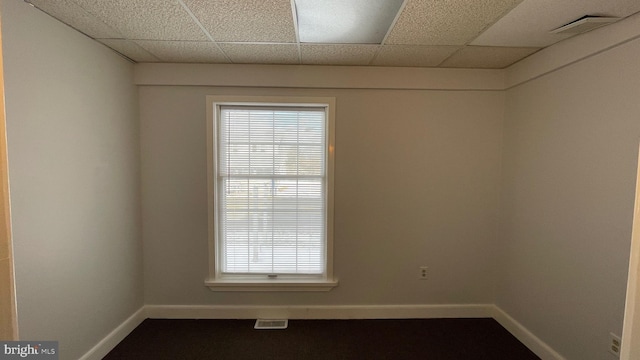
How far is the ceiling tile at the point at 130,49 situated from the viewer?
78.8 inches

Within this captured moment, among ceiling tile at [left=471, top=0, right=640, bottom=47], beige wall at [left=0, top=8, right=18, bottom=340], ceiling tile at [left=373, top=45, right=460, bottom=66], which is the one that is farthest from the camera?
ceiling tile at [left=373, top=45, right=460, bottom=66]

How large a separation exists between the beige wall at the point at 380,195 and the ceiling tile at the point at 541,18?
2.07 ft

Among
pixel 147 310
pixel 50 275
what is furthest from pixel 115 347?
pixel 50 275

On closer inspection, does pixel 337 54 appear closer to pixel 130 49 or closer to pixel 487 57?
pixel 487 57

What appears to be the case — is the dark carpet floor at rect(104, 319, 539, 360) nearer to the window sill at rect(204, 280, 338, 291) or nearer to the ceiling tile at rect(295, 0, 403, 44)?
the window sill at rect(204, 280, 338, 291)

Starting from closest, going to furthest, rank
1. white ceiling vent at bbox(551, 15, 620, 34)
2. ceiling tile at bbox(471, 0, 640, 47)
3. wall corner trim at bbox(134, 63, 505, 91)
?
ceiling tile at bbox(471, 0, 640, 47), white ceiling vent at bbox(551, 15, 620, 34), wall corner trim at bbox(134, 63, 505, 91)

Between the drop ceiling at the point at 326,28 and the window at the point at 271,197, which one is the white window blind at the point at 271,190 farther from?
the drop ceiling at the point at 326,28

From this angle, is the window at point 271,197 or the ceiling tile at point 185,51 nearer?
the ceiling tile at point 185,51

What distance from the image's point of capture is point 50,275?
1.64 metres

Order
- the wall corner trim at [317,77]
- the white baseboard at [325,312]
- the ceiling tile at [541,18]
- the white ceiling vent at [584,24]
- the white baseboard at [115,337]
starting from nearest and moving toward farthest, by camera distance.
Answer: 1. the ceiling tile at [541,18]
2. the white ceiling vent at [584,24]
3. the white baseboard at [115,337]
4. the wall corner trim at [317,77]
5. the white baseboard at [325,312]

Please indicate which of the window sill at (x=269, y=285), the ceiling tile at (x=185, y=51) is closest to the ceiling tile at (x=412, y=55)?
the ceiling tile at (x=185, y=51)

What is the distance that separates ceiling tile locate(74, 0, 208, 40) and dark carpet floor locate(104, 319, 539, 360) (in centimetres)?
242

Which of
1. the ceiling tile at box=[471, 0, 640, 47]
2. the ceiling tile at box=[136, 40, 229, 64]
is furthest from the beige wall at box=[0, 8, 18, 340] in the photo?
the ceiling tile at box=[471, 0, 640, 47]

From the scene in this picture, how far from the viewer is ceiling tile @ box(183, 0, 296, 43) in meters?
1.52
